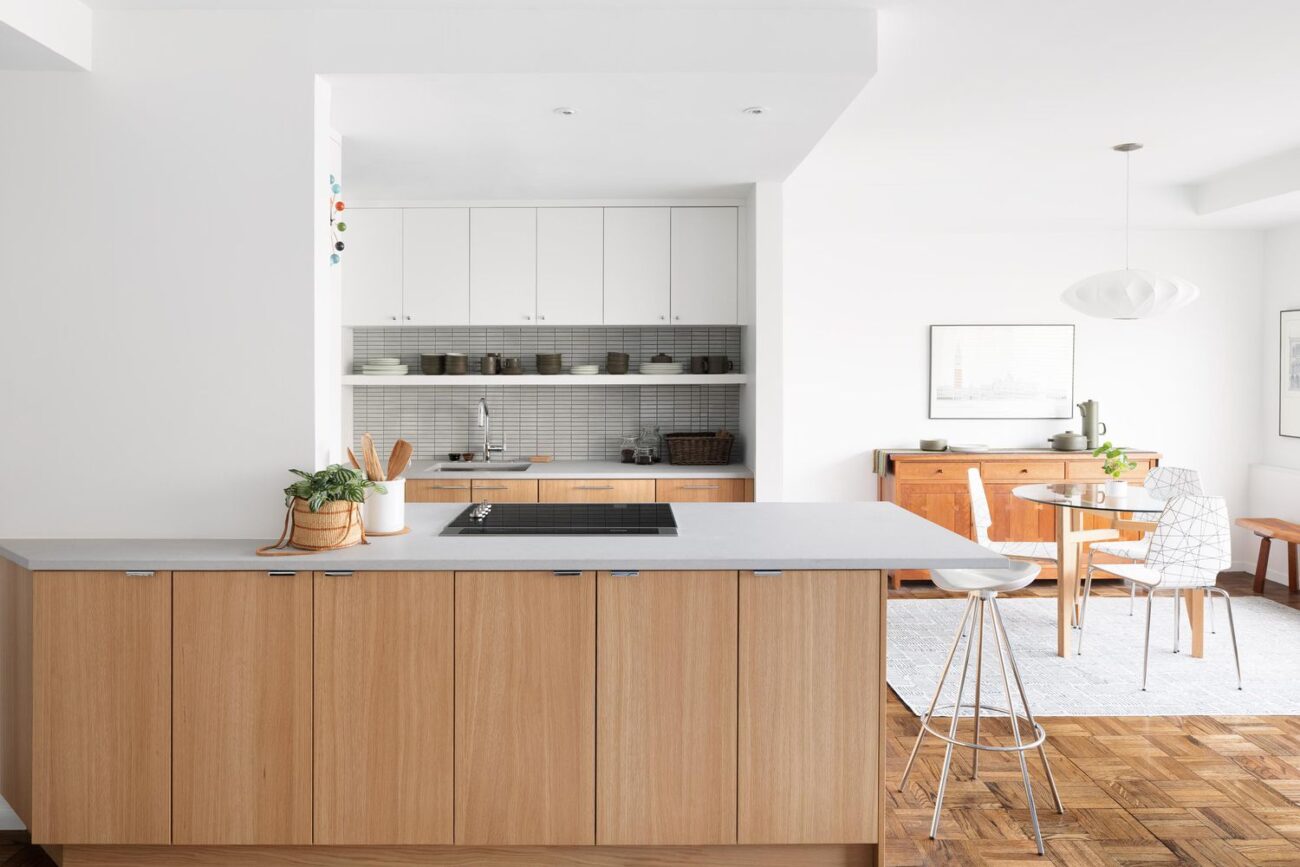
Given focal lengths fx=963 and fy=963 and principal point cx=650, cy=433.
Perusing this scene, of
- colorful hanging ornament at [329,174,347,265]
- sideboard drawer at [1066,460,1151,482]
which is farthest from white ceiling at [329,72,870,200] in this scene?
sideboard drawer at [1066,460,1151,482]

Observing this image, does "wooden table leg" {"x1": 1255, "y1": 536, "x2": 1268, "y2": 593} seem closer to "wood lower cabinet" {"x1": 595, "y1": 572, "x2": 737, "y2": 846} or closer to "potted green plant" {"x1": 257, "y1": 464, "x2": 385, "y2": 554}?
"wood lower cabinet" {"x1": 595, "y1": 572, "x2": 737, "y2": 846}

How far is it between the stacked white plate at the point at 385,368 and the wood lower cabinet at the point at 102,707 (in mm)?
2989

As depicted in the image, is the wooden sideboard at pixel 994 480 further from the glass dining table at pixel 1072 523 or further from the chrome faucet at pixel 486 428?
the chrome faucet at pixel 486 428

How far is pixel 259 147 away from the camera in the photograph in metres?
2.91

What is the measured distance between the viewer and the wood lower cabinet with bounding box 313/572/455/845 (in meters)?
2.59

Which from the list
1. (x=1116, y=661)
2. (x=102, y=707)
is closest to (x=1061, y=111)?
(x=1116, y=661)

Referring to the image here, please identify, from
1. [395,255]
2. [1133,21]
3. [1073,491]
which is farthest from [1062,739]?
Answer: [395,255]

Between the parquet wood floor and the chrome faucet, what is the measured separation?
287 cm

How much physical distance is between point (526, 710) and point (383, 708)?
1.26 ft

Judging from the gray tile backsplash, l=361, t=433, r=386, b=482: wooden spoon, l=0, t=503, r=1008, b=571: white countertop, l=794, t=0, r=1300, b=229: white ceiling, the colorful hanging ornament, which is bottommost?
l=0, t=503, r=1008, b=571: white countertop

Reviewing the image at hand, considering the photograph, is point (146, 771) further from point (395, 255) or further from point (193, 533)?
point (395, 255)

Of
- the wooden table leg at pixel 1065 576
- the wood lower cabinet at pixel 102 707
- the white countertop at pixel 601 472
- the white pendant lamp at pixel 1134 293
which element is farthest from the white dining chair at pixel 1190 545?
the wood lower cabinet at pixel 102 707

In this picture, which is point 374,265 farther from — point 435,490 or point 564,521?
point 564,521

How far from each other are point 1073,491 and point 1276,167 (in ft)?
6.85
